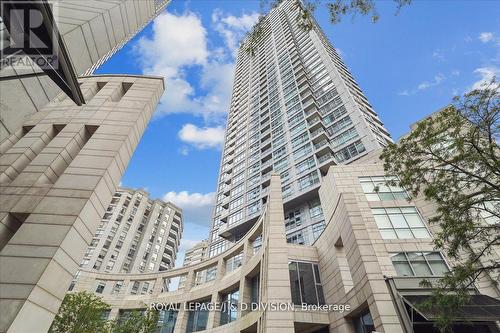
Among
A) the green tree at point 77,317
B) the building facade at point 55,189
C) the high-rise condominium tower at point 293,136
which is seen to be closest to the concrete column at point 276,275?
the building facade at point 55,189

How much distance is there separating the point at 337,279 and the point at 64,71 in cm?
1937

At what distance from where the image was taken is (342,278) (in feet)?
58.4

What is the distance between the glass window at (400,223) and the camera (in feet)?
59.8

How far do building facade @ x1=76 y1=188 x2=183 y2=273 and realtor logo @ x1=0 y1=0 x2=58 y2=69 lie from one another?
2386 inches

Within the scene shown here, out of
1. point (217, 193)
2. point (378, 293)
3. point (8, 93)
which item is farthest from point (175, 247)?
point (8, 93)

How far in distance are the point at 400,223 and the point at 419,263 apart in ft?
10.5

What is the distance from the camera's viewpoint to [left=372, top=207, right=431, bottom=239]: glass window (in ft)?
59.8

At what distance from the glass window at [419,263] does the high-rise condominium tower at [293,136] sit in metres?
19.3

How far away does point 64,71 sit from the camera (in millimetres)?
6125

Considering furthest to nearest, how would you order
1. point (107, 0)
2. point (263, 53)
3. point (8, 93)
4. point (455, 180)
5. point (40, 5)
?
point (263, 53)
point (455, 180)
point (107, 0)
point (8, 93)
point (40, 5)

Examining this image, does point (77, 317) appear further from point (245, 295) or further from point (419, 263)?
point (419, 263)

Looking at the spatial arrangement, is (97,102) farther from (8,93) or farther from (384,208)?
(384,208)

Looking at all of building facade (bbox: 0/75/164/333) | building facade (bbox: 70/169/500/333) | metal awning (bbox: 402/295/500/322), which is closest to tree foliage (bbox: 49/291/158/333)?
building facade (bbox: 70/169/500/333)

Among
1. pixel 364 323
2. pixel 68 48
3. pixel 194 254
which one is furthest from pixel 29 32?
pixel 194 254
